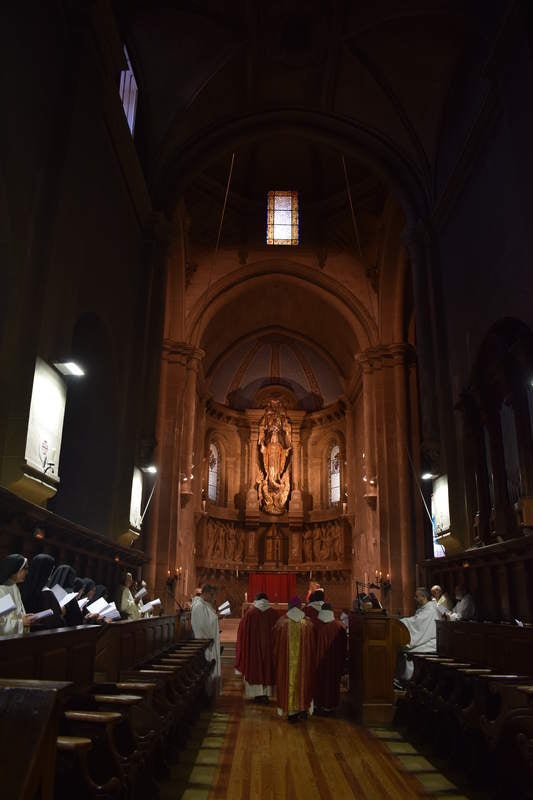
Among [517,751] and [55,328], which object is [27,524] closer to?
[55,328]

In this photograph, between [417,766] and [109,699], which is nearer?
[109,699]

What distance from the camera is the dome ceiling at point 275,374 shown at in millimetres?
26819

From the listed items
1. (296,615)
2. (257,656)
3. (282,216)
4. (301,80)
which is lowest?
(257,656)

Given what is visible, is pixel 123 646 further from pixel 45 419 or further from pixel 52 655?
pixel 45 419

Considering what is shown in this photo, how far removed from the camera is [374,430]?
19.2m

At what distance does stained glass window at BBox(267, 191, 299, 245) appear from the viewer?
22125 millimetres

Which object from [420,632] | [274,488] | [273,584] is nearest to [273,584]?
[273,584]

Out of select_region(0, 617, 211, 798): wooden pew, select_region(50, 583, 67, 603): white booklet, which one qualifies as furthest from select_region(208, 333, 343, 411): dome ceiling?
select_region(0, 617, 211, 798): wooden pew

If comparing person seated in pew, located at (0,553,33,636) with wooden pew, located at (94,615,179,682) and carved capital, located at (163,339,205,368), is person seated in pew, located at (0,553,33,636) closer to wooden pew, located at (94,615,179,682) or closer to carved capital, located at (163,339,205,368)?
wooden pew, located at (94,615,179,682)

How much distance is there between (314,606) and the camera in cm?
914

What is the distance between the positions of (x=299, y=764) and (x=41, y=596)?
8.83 ft

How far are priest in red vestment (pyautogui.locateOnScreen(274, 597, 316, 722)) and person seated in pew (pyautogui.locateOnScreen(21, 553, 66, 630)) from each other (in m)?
3.60

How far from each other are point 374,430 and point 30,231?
44.7ft

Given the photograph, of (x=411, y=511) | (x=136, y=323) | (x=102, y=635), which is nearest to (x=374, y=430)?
(x=411, y=511)
